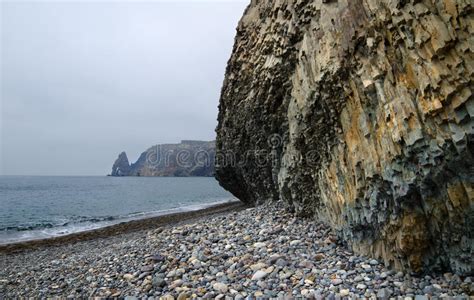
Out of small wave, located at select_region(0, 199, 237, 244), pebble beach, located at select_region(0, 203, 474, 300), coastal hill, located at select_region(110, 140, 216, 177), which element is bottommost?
small wave, located at select_region(0, 199, 237, 244)

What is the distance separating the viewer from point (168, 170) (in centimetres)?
19725

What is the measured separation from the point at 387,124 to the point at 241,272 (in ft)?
16.5

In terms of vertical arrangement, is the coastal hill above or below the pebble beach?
above

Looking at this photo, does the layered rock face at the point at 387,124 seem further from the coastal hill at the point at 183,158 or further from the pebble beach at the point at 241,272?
the coastal hill at the point at 183,158

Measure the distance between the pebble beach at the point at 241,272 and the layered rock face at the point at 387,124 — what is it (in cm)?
52

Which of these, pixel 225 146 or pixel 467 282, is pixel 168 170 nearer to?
pixel 225 146

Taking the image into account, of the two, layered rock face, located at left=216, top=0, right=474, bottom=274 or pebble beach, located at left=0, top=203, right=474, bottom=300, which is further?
pebble beach, located at left=0, top=203, right=474, bottom=300

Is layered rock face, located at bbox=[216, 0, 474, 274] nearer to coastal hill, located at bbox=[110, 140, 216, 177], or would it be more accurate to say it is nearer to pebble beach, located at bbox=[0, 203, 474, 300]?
pebble beach, located at bbox=[0, 203, 474, 300]

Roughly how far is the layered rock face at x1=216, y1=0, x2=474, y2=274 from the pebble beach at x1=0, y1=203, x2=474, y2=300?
523 millimetres

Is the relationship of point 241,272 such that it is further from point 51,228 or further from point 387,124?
point 51,228

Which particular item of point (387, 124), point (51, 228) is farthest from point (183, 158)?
point (387, 124)

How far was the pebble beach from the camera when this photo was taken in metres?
6.66

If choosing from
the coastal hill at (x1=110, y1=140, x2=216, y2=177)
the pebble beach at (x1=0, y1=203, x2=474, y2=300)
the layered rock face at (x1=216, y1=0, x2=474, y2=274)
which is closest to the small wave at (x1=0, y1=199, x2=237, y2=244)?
the pebble beach at (x1=0, y1=203, x2=474, y2=300)

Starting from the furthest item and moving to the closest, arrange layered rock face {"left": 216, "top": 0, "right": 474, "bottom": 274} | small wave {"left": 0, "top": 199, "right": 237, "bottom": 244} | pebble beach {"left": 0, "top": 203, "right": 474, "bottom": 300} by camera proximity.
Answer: small wave {"left": 0, "top": 199, "right": 237, "bottom": 244}
pebble beach {"left": 0, "top": 203, "right": 474, "bottom": 300}
layered rock face {"left": 216, "top": 0, "right": 474, "bottom": 274}
